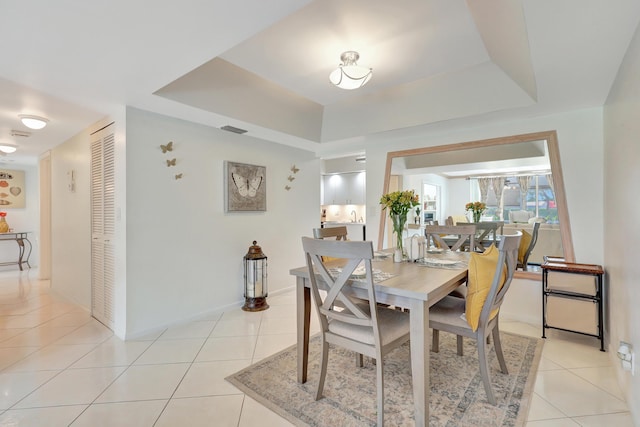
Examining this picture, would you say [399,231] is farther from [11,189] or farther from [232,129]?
[11,189]

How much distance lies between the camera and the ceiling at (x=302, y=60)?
1537mm

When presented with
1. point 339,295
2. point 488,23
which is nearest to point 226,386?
point 339,295

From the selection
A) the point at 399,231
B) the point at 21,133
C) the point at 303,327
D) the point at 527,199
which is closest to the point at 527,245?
the point at 527,199

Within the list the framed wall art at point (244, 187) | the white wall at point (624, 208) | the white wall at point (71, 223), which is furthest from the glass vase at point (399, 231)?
the white wall at point (71, 223)

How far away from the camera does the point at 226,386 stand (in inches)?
79.5

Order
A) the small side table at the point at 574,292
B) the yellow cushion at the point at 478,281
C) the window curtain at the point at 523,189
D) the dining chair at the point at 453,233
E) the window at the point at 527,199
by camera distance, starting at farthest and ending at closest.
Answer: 1. the window curtain at the point at 523,189
2. the window at the point at 527,199
3. the dining chair at the point at 453,233
4. the small side table at the point at 574,292
5. the yellow cushion at the point at 478,281

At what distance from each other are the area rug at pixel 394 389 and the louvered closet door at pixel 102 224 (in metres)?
1.90

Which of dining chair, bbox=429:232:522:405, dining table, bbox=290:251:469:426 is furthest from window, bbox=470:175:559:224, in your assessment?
dining chair, bbox=429:232:522:405

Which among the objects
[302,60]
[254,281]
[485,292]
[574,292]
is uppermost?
[302,60]

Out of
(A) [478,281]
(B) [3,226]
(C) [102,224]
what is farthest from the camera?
(B) [3,226]

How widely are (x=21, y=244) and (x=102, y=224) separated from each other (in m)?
4.38

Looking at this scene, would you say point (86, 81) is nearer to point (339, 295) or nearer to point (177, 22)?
point (177, 22)

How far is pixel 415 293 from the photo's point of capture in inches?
61.2

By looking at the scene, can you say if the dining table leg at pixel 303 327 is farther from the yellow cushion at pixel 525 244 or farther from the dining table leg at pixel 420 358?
the yellow cushion at pixel 525 244
